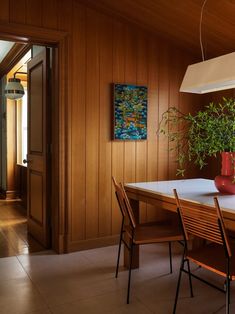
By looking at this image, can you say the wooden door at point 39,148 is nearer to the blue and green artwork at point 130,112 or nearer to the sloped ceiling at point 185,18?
the blue and green artwork at point 130,112

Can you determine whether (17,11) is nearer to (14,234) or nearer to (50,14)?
(50,14)

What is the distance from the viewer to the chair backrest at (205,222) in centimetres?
190

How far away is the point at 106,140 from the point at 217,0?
1.74m

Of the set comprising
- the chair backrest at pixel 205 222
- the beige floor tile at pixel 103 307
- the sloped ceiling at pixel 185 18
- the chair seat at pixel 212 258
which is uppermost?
the sloped ceiling at pixel 185 18

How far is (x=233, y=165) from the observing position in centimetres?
254

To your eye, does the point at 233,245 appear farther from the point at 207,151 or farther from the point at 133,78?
the point at 133,78

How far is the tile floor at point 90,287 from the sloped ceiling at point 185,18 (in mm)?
2307

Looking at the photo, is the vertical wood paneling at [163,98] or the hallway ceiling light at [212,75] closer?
the hallway ceiling light at [212,75]

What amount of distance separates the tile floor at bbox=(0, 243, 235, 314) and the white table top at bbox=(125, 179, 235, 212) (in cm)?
78

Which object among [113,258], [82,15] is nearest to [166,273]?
[113,258]

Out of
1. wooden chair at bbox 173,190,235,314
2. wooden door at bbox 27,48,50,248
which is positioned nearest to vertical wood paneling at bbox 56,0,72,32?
wooden door at bbox 27,48,50,248

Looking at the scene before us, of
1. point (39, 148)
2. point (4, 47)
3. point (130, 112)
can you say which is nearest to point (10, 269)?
point (39, 148)

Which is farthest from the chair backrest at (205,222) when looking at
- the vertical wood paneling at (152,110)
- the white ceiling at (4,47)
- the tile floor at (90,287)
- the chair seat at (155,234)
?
the white ceiling at (4,47)

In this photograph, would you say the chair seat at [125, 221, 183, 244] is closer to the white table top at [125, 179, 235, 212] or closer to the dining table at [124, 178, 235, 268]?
the dining table at [124, 178, 235, 268]
